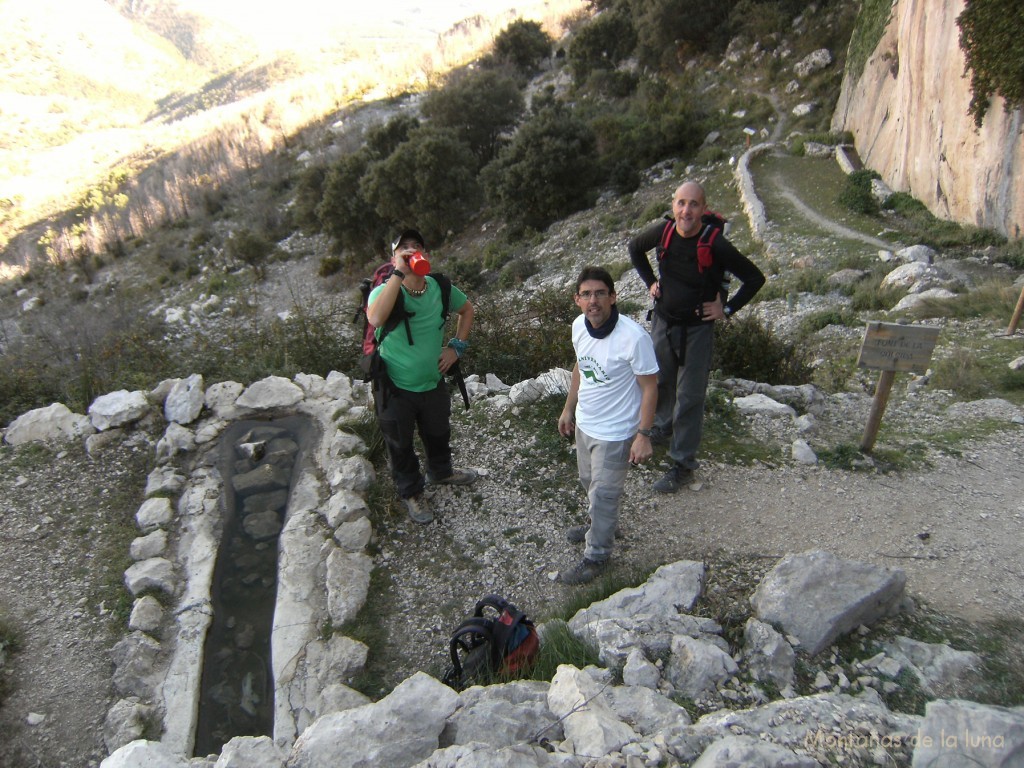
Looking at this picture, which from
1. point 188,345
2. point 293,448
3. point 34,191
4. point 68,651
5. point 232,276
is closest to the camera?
point 68,651

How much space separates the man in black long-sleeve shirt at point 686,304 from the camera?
12.3ft

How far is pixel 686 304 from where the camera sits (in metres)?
3.94

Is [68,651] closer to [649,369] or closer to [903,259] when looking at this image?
[649,369]

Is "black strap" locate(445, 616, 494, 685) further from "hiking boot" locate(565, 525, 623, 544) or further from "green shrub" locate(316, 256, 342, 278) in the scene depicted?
"green shrub" locate(316, 256, 342, 278)

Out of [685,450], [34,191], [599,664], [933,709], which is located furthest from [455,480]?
[34,191]

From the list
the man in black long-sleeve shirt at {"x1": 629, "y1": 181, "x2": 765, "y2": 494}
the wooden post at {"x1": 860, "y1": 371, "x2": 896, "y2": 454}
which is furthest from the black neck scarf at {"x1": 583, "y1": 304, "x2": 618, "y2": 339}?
the wooden post at {"x1": 860, "y1": 371, "x2": 896, "y2": 454}

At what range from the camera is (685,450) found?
4.49m

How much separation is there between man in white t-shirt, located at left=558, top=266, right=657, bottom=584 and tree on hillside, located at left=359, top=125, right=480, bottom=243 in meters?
18.5

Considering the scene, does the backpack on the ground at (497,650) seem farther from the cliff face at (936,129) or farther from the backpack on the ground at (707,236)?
the cliff face at (936,129)

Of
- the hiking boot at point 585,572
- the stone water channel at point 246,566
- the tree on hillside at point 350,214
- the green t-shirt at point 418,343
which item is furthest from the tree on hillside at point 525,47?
the hiking boot at point 585,572

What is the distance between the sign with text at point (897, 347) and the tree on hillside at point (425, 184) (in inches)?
710

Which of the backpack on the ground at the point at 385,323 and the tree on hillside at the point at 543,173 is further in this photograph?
the tree on hillside at the point at 543,173

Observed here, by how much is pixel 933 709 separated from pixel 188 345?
9242mm

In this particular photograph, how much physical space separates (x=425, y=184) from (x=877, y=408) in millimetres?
18096
